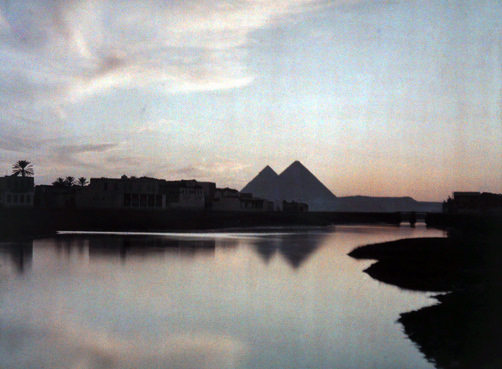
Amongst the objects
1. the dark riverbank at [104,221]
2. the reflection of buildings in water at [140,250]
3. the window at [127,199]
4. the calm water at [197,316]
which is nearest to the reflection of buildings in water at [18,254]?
the calm water at [197,316]

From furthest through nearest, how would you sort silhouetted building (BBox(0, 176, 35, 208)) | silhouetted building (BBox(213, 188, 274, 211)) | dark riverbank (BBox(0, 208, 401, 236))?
1. silhouetted building (BBox(213, 188, 274, 211))
2. silhouetted building (BBox(0, 176, 35, 208))
3. dark riverbank (BBox(0, 208, 401, 236))

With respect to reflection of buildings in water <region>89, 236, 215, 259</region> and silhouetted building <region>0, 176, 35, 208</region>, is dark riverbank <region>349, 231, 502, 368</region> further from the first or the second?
silhouetted building <region>0, 176, 35, 208</region>

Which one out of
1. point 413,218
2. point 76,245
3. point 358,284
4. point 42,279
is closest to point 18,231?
point 76,245

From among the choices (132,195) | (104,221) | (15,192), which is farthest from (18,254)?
(132,195)

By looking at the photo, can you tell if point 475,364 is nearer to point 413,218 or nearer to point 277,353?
point 277,353

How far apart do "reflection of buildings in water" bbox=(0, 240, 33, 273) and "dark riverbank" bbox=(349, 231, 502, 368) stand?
2544cm

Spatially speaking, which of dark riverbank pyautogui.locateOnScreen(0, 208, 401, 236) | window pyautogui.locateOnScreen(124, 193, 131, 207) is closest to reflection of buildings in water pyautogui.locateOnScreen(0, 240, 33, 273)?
dark riverbank pyautogui.locateOnScreen(0, 208, 401, 236)

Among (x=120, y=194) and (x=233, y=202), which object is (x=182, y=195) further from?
(x=233, y=202)

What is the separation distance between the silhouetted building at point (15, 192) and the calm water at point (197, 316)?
262ft

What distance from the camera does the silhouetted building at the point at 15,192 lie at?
115938 millimetres

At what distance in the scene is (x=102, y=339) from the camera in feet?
63.2

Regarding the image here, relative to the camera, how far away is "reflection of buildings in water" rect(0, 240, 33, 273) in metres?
39.5

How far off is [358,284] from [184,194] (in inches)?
4429

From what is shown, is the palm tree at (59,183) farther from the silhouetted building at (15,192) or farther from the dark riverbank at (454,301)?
the dark riverbank at (454,301)
